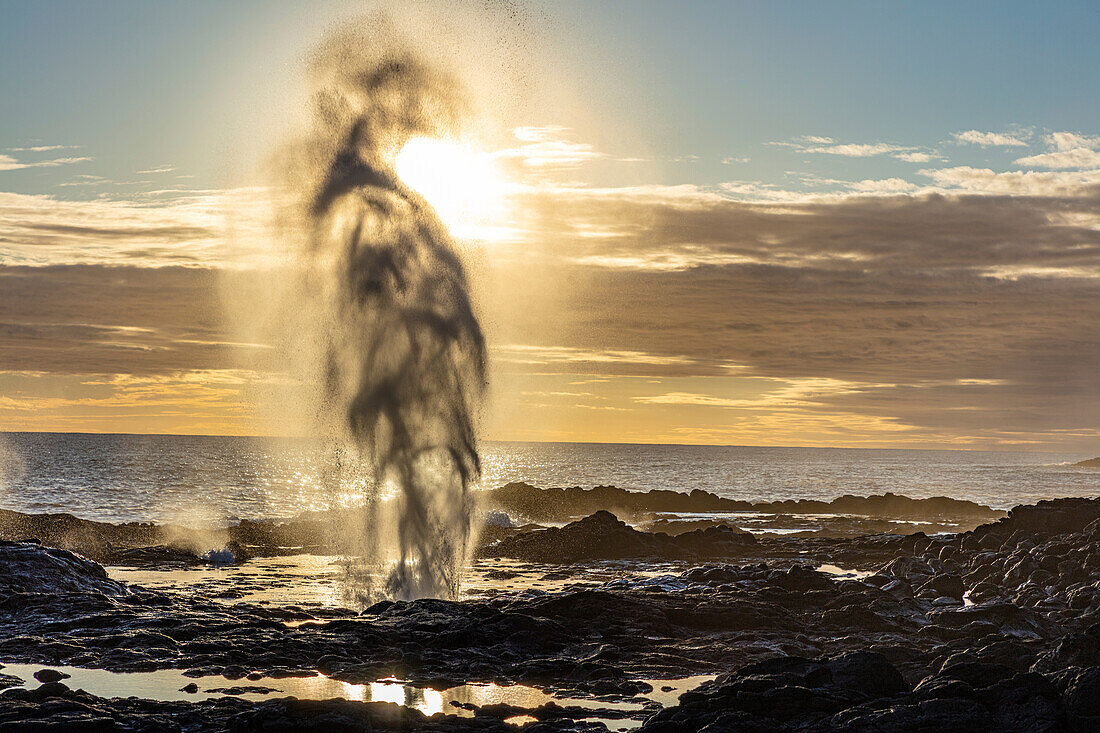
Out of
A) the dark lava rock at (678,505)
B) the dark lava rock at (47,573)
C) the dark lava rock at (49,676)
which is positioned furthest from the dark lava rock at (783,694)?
the dark lava rock at (678,505)

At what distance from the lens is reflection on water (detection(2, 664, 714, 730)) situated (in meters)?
16.1

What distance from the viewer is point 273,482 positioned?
359 feet

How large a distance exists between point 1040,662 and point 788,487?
290 ft

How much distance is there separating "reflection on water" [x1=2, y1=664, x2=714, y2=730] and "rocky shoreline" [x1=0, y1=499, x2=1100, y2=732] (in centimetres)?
37

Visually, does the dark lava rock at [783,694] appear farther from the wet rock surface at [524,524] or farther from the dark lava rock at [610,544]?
the dark lava rock at [610,544]

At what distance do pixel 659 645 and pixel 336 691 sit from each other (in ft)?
24.7

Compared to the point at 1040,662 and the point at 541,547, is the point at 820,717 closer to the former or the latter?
the point at 1040,662

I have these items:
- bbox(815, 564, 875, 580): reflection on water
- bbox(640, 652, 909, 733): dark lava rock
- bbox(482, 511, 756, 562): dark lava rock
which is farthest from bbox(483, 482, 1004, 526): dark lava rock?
bbox(640, 652, 909, 733): dark lava rock

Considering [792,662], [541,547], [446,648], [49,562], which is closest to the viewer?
[792,662]

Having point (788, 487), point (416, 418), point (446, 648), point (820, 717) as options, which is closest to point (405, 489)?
point (416, 418)

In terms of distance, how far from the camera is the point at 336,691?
55.4 ft

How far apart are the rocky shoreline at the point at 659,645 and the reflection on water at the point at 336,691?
0.37 meters

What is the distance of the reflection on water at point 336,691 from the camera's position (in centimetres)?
1608

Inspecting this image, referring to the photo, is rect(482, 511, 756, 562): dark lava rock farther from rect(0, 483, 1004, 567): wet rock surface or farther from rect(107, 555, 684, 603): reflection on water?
rect(107, 555, 684, 603): reflection on water
